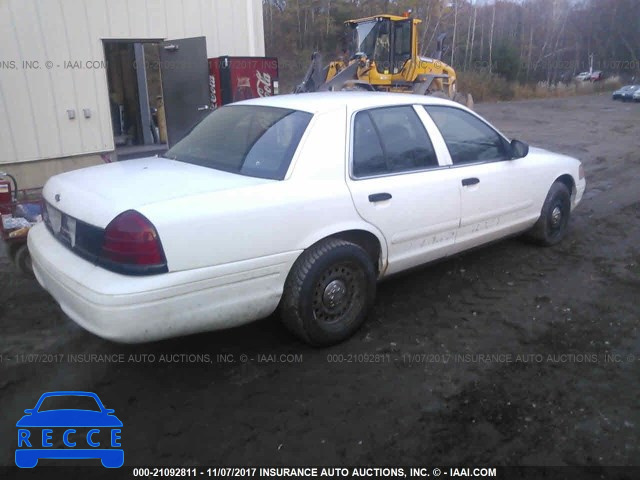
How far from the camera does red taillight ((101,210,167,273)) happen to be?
2818 millimetres

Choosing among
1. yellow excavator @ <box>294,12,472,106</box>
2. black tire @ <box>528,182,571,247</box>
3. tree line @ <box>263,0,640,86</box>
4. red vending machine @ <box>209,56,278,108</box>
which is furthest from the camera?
tree line @ <box>263,0,640,86</box>

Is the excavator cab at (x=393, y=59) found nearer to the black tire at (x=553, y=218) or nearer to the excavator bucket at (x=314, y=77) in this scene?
the excavator bucket at (x=314, y=77)

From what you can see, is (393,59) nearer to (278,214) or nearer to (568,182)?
(568,182)

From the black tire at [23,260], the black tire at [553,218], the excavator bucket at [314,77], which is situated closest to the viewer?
the black tire at [23,260]

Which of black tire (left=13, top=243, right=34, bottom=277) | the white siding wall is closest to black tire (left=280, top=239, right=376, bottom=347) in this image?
black tire (left=13, top=243, right=34, bottom=277)

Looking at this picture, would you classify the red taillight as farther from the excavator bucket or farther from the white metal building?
the excavator bucket

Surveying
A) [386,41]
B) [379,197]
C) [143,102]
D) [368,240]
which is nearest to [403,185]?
[379,197]

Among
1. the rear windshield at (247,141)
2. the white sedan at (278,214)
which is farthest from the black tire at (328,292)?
the rear windshield at (247,141)

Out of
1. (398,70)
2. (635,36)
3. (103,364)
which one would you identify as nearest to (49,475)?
(103,364)

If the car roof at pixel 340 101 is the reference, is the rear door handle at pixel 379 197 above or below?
below

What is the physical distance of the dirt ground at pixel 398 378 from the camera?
2.74m

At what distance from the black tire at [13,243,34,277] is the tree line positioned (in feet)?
85.0

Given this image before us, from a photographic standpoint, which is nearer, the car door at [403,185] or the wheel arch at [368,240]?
the wheel arch at [368,240]

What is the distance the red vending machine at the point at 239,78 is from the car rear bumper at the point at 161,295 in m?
6.11
